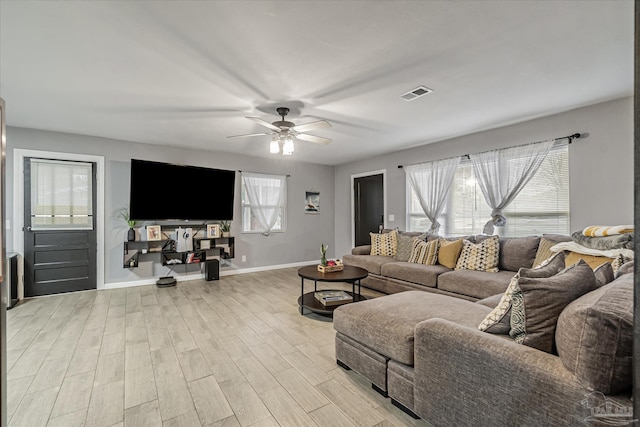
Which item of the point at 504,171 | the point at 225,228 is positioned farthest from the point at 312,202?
the point at 504,171

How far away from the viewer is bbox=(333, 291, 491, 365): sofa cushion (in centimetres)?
174

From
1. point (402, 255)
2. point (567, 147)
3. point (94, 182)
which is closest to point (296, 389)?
point (402, 255)

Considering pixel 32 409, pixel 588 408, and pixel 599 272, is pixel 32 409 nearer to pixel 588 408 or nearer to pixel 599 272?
pixel 588 408

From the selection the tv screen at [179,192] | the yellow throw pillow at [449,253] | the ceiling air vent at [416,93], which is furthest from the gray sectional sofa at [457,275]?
the tv screen at [179,192]

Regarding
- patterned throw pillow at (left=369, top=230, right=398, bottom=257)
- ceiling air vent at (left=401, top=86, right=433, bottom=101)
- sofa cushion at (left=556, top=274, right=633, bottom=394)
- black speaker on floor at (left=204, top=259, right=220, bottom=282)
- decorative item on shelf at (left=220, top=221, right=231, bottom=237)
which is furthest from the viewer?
decorative item on shelf at (left=220, top=221, right=231, bottom=237)

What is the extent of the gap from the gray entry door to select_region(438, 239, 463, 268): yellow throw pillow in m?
5.29

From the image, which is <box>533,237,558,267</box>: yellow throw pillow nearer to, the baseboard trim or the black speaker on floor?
the baseboard trim

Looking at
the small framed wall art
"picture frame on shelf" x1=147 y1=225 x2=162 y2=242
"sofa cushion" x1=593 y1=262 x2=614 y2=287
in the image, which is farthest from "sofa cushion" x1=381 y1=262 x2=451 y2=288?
"picture frame on shelf" x1=147 y1=225 x2=162 y2=242

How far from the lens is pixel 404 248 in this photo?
4555 mm

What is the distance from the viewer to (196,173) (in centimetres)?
509

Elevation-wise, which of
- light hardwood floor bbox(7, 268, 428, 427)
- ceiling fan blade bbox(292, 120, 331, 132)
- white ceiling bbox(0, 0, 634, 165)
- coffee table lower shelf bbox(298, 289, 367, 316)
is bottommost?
light hardwood floor bbox(7, 268, 428, 427)

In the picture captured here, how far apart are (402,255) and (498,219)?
1.43 metres

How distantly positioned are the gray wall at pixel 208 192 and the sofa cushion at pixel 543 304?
4.95 meters

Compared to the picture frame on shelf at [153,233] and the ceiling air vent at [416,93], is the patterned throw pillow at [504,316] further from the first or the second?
the picture frame on shelf at [153,233]
